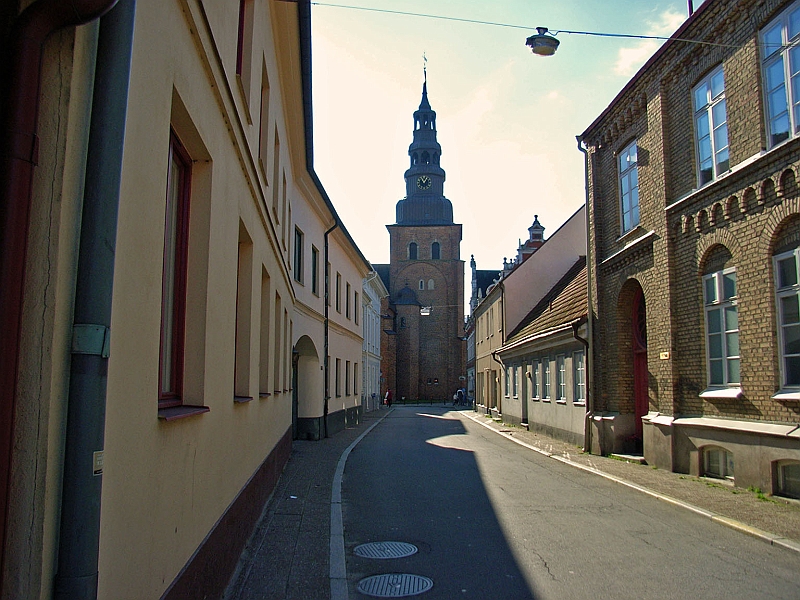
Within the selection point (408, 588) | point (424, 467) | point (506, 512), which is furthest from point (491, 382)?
point (408, 588)

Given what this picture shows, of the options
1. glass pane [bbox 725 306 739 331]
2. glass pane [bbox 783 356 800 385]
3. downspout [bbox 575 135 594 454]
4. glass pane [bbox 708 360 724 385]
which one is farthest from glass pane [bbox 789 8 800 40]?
downspout [bbox 575 135 594 454]

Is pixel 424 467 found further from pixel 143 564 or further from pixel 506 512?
pixel 143 564

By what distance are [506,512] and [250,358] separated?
4.14 metres

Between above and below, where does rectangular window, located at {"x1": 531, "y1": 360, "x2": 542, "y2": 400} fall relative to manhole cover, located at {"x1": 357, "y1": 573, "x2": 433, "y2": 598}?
above

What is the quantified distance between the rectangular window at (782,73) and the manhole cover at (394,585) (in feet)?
25.8

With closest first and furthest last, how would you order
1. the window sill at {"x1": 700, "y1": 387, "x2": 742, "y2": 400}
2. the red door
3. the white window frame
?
1. the window sill at {"x1": 700, "y1": 387, "x2": 742, "y2": 400}
2. the white window frame
3. the red door

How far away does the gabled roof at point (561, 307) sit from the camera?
2055 centimetres

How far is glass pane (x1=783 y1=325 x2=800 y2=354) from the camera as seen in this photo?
980cm

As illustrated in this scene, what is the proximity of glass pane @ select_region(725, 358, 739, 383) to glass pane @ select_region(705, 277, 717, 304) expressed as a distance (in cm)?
112

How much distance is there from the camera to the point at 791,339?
32.6 feet

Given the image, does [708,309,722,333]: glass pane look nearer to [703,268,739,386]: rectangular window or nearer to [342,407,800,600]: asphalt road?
[703,268,739,386]: rectangular window

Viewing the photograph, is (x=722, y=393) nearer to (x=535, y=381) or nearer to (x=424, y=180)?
(x=535, y=381)

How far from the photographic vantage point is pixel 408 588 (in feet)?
20.7

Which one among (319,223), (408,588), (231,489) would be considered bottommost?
(408,588)
